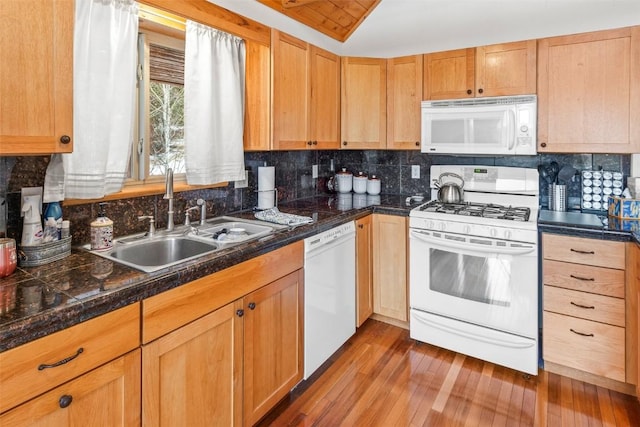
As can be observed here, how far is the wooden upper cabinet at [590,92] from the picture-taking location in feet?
7.50

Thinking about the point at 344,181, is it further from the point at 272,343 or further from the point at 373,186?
the point at 272,343

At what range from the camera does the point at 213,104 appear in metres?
2.19

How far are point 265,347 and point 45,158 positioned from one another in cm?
126

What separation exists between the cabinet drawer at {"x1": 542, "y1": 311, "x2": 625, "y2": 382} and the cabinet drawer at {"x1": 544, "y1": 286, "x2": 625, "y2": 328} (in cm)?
3

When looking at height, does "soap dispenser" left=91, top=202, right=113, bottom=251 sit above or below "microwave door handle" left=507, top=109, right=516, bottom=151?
below

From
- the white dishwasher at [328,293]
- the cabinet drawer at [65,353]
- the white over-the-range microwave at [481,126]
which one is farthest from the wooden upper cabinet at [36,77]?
the white over-the-range microwave at [481,126]

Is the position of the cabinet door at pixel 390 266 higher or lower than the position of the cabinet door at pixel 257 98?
lower

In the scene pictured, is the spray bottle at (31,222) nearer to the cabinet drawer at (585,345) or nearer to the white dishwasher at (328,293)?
the white dishwasher at (328,293)

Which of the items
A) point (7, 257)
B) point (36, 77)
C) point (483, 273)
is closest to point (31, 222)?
point (7, 257)

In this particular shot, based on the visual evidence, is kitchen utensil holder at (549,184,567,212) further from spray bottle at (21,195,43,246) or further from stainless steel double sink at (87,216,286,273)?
spray bottle at (21,195,43,246)

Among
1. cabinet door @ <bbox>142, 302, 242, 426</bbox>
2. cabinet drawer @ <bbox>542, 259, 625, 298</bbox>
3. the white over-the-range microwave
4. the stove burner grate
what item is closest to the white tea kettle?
the stove burner grate

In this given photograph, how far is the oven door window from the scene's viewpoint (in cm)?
235

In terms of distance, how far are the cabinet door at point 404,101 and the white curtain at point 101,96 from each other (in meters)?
1.98

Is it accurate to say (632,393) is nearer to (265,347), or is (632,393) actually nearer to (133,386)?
(265,347)
